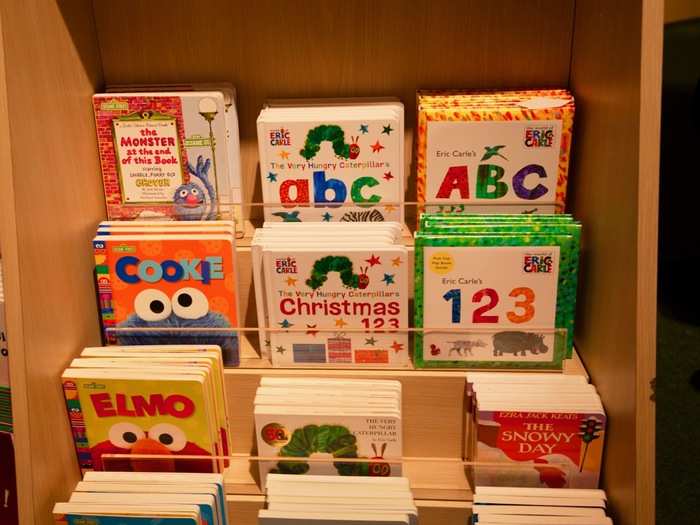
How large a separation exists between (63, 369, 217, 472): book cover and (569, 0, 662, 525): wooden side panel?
78cm

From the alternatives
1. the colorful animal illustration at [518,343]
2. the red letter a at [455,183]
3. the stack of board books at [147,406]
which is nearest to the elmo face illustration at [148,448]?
the stack of board books at [147,406]

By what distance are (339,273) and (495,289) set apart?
315 millimetres

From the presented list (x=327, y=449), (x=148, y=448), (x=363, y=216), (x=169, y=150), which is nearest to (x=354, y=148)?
(x=363, y=216)

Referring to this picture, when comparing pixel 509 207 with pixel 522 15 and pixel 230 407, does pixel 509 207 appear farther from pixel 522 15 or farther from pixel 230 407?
pixel 230 407

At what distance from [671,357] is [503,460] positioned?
189 centimetres

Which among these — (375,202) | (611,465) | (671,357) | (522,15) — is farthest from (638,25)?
(671,357)

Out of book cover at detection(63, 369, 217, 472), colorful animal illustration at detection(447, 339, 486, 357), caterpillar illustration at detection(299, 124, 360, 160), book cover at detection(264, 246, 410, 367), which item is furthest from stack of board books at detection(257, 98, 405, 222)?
book cover at detection(63, 369, 217, 472)

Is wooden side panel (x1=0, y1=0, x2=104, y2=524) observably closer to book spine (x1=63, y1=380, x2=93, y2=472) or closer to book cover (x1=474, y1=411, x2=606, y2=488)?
book spine (x1=63, y1=380, x2=93, y2=472)

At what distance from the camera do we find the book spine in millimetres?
1485

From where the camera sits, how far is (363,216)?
67.4 inches

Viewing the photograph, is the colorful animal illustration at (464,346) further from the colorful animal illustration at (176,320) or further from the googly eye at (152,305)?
the googly eye at (152,305)

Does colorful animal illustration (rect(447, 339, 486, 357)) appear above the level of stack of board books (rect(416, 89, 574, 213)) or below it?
below

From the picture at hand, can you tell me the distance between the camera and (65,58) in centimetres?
155

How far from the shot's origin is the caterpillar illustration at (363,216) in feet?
5.60
